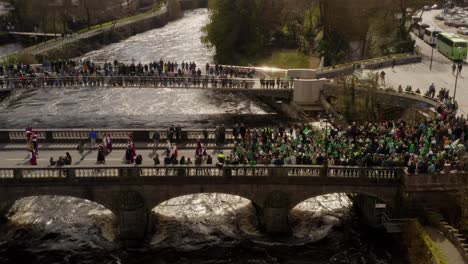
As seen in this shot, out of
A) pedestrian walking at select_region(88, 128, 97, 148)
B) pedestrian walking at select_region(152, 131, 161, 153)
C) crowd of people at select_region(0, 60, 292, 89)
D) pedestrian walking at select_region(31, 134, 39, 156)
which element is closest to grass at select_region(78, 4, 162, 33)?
crowd of people at select_region(0, 60, 292, 89)

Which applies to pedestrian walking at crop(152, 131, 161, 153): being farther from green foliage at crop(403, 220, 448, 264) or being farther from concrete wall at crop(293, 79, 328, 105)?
green foliage at crop(403, 220, 448, 264)

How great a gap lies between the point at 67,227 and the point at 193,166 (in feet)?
31.2

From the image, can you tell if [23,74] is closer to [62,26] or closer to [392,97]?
[392,97]

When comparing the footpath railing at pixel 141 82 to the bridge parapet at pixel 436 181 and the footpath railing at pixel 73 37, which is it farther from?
the footpath railing at pixel 73 37

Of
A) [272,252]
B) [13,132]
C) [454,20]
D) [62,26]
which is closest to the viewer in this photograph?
[272,252]

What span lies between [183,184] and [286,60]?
148 ft

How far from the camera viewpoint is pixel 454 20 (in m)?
102

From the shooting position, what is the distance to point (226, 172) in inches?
1396

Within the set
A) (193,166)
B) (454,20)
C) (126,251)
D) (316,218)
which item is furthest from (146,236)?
(454,20)

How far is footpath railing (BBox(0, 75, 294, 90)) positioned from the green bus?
2155cm

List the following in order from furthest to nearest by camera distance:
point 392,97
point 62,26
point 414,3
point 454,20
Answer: point 62,26
point 454,20
point 414,3
point 392,97

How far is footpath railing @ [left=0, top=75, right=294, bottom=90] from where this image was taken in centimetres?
5631

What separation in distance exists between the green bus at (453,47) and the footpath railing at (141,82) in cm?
2155

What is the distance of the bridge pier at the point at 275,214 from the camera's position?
117 feet
